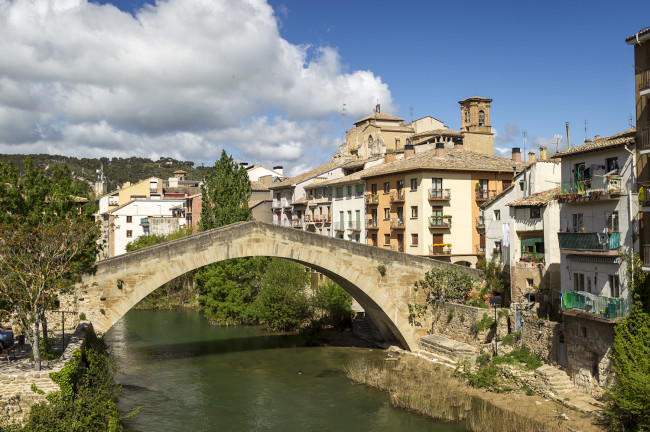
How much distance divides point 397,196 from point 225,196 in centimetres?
1260

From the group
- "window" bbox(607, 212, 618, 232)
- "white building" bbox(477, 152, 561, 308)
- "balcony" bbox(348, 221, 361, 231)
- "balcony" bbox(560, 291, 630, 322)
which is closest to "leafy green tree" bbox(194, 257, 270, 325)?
"balcony" bbox(348, 221, 361, 231)

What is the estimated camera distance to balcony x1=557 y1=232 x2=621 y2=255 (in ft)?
70.5

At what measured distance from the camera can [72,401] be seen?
1702 cm

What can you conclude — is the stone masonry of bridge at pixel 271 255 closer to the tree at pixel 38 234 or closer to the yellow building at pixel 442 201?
the tree at pixel 38 234

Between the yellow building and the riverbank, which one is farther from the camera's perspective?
the yellow building

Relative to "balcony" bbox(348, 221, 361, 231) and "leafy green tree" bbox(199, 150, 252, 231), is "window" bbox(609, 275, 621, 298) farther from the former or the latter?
"leafy green tree" bbox(199, 150, 252, 231)

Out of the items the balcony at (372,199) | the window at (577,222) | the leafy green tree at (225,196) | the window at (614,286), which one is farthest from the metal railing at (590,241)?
the leafy green tree at (225,196)

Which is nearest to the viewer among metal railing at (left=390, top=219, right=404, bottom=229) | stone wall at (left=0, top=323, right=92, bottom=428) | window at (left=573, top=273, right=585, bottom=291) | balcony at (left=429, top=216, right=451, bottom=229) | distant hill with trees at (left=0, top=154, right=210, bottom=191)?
stone wall at (left=0, top=323, right=92, bottom=428)

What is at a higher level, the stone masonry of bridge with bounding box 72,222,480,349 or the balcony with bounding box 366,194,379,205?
the balcony with bounding box 366,194,379,205

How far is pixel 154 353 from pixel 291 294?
888 cm

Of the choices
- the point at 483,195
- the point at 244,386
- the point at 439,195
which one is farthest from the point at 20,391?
the point at 483,195

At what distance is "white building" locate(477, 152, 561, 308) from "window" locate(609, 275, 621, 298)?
165 inches

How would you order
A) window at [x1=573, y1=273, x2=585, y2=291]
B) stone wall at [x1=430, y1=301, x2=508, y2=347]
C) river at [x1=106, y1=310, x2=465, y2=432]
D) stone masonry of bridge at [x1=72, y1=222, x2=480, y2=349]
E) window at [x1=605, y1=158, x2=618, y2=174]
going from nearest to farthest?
window at [x1=605, y1=158, x2=618, y2=174] → river at [x1=106, y1=310, x2=465, y2=432] → window at [x1=573, y1=273, x2=585, y2=291] → stone masonry of bridge at [x1=72, y1=222, x2=480, y2=349] → stone wall at [x1=430, y1=301, x2=508, y2=347]

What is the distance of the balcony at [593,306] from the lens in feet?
67.7
